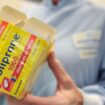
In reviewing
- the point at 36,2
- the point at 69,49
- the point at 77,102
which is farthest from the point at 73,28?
the point at 77,102

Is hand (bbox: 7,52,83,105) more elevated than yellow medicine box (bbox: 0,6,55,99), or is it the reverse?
yellow medicine box (bbox: 0,6,55,99)

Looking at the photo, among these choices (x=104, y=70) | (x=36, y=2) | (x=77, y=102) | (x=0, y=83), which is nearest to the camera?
(x=0, y=83)

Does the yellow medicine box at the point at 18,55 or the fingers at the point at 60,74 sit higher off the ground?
the yellow medicine box at the point at 18,55

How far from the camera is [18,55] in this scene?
371 mm

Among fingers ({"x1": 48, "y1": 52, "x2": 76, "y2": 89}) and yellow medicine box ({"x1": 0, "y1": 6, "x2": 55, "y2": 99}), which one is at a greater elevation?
yellow medicine box ({"x1": 0, "y1": 6, "x2": 55, "y2": 99})

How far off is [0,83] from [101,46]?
410 mm

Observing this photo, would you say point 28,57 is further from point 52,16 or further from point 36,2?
point 36,2

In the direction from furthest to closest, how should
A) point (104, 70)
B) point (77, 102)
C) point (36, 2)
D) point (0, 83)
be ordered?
point (36, 2) → point (104, 70) → point (77, 102) → point (0, 83)

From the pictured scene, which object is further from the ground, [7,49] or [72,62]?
[7,49]

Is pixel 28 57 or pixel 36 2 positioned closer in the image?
pixel 28 57

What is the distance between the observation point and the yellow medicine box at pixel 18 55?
1.19ft

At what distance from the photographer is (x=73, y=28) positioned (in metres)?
0.73

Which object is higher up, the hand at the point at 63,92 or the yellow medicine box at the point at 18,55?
the yellow medicine box at the point at 18,55

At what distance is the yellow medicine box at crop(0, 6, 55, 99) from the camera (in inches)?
14.3
